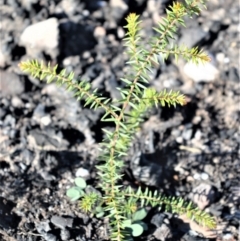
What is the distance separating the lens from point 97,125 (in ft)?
11.3

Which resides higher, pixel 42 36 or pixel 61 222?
pixel 42 36

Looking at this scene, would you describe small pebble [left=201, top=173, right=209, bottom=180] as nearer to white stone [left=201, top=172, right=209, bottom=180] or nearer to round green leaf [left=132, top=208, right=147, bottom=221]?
white stone [left=201, top=172, right=209, bottom=180]

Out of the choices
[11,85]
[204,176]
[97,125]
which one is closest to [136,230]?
[204,176]

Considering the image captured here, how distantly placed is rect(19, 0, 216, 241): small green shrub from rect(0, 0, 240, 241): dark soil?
129mm

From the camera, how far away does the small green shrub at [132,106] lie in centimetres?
243

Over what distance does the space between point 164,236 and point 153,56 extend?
0.96 metres

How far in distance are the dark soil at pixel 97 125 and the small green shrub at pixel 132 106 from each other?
0.13 meters

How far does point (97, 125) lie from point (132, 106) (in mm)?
742

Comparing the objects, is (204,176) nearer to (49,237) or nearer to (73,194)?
(73,194)

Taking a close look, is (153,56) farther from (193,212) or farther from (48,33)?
(48,33)

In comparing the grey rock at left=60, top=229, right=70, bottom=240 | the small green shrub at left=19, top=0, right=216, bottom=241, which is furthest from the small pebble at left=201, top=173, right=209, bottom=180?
the grey rock at left=60, top=229, right=70, bottom=240

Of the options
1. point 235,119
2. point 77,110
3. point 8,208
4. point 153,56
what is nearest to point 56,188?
point 8,208

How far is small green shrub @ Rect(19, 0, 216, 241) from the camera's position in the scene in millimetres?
2428

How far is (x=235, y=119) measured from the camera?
364 centimetres
